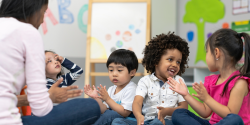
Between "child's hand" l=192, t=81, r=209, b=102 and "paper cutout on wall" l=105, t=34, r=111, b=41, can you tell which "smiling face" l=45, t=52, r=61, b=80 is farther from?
"paper cutout on wall" l=105, t=34, r=111, b=41

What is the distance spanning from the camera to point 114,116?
1.32 m

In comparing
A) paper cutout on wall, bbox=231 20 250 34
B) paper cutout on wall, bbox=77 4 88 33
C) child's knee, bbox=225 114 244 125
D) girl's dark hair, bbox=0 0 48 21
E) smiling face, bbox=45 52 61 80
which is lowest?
child's knee, bbox=225 114 244 125

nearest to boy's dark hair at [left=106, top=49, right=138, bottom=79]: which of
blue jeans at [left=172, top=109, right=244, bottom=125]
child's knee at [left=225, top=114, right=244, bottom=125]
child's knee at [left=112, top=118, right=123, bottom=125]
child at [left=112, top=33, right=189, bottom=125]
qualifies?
child at [left=112, top=33, right=189, bottom=125]

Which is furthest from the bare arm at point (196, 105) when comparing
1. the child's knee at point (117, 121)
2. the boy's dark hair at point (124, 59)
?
the boy's dark hair at point (124, 59)

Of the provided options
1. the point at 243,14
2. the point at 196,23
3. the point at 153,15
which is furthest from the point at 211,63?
the point at 153,15

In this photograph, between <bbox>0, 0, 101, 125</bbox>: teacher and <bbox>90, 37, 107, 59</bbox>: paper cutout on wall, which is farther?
<bbox>90, 37, 107, 59</bbox>: paper cutout on wall

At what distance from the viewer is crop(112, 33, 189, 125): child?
51.7 inches

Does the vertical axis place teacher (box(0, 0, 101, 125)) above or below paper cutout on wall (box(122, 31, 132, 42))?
below

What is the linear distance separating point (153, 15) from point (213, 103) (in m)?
1.89

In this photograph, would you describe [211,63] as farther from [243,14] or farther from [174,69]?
[243,14]

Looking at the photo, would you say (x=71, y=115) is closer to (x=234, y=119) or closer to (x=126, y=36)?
(x=234, y=119)

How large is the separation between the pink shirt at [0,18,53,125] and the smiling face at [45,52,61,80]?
0.72 metres

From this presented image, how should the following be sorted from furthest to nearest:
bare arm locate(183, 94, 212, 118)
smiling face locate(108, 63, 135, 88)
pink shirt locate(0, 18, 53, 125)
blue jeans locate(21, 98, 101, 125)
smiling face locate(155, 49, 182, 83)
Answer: smiling face locate(108, 63, 135, 88) < smiling face locate(155, 49, 182, 83) < bare arm locate(183, 94, 212, 118) < blue jeans locate(21, 98, 101, 125) < pink shirt locate(0, 18, 53, 125)

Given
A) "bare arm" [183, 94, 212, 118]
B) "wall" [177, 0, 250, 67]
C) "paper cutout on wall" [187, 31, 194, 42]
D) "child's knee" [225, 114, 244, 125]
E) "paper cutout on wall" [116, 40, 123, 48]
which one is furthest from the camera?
"paper cutout on wall" [187, 31, 194, 42]
